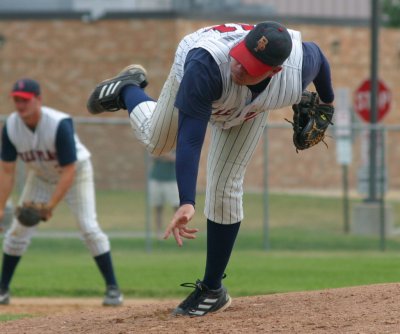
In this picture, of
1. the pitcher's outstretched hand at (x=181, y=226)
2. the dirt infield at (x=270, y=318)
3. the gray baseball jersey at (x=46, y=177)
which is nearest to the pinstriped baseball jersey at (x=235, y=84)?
the pitcher's outstretched hand at (x=181, y=226)

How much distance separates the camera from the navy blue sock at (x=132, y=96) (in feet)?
21.4

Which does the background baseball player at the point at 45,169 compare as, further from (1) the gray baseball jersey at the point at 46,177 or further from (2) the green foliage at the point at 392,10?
(2) the green foliage at the point at 392,10

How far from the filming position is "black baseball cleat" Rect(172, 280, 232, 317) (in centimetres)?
644

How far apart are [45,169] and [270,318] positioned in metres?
3.99

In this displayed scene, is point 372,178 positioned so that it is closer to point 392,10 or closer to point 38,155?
point 38,155

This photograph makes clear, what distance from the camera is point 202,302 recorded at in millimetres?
6469

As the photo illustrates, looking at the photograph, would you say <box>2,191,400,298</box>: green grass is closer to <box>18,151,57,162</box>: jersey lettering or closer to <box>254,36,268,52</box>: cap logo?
<box>18,151,57,162</box>: jersey lettering

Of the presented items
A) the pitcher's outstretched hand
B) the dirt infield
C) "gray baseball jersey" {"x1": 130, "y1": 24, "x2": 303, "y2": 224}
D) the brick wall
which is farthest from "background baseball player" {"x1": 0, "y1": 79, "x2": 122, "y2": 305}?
the brick wall

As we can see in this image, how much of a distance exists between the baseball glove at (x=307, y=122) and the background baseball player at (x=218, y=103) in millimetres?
147

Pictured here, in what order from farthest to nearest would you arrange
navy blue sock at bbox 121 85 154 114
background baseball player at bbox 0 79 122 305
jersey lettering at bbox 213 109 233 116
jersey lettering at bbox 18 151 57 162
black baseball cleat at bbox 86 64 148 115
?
jersey lettering at bbox 18 151 57 162, background baseball player at bbox 0 79 122 305, black baseball cleat at bbox 86 64 148 115, navy blue sock at bbox 121 85 154 114, jersey lettering at bbox 213 109 233 116

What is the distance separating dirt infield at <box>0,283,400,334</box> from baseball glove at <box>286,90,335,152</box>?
1035mm

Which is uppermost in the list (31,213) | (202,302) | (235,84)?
(235,84)

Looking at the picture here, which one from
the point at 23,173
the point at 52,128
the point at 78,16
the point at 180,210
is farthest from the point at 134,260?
the point at 78,16

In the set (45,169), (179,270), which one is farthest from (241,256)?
(45,169)
